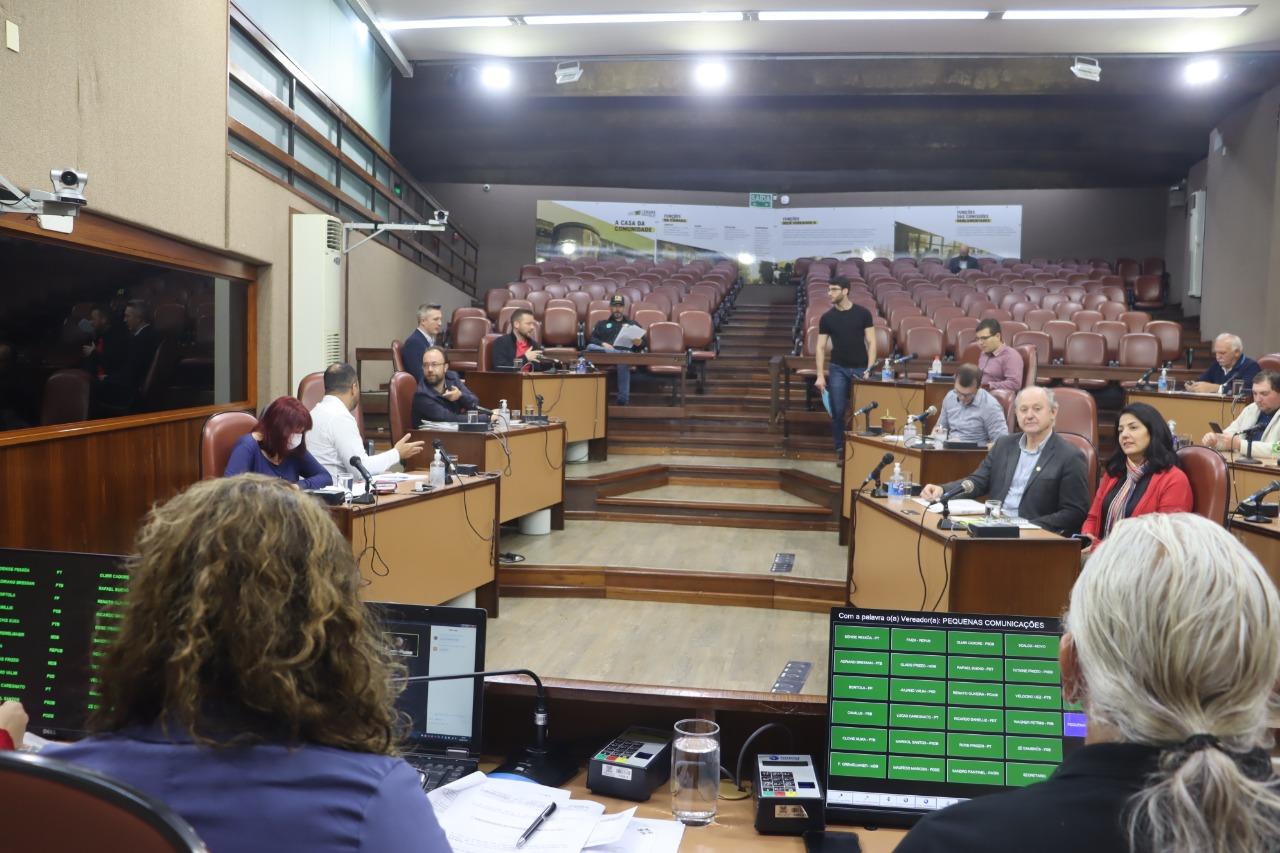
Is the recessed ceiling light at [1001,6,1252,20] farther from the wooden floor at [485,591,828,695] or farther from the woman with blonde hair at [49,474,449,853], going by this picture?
the woman with blonde hair at [49,474,449,853]

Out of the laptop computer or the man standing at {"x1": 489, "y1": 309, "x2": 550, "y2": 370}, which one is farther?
the man standing at {"x1": 489, "y1": 309, "x2": 550, "y2": 370}

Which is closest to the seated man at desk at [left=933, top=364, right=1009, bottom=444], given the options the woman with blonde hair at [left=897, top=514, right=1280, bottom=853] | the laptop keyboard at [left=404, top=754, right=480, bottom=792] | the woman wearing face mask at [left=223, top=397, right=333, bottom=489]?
the woman wearing face mask at [left=223, top=397, right=333, bottom=489]

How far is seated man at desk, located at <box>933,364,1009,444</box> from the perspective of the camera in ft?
18.4

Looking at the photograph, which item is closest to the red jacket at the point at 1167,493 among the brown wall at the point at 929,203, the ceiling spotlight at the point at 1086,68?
the ceiling spotlight at the point at 1086,68

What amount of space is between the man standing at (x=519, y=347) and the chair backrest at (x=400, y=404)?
1273mm

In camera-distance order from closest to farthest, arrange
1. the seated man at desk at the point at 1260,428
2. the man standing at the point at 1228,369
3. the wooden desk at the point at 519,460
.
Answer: the seated man at desk at the point at 1260,428 < the wooden desk at the point at 519,460 < the man standing at the point at 1228,369

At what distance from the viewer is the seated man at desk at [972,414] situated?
18.4 ft

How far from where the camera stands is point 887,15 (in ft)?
31.7

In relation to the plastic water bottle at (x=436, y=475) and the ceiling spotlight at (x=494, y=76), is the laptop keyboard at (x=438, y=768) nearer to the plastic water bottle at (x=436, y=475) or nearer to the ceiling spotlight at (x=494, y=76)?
the plastic water bottle at (x=436, y=475)

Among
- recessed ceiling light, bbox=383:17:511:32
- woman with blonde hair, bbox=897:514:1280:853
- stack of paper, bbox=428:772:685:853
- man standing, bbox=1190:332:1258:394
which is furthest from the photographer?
recessed ceiling light, bbox=383:17:511:32

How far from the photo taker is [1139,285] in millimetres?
13102

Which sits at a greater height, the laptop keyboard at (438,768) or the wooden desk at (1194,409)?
the wooden desk at (1194,409)

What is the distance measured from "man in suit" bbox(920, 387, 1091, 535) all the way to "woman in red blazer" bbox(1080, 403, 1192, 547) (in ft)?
0.45

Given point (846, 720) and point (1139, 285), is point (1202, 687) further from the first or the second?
point (1139, 285)
